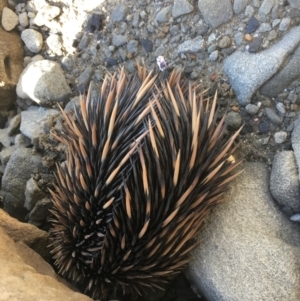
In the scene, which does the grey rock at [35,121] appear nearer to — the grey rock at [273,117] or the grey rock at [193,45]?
the grey rock at [193,45]

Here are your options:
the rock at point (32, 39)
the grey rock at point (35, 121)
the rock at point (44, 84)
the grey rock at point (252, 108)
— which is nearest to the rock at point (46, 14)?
the rock at point (32, 39)

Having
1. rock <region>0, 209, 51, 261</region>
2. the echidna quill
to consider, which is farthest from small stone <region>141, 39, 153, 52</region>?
rock <region>0, 209, 51, 261</region>

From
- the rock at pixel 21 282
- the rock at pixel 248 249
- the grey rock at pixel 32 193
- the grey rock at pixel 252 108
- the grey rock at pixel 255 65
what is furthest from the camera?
the grey rock at pixel 32 193

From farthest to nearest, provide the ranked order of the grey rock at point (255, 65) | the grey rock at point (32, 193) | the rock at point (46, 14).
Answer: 1. the rock at point (46, 14)
2. the grey rock at point (32, 193)
3. the grey rock at point (255, 65)

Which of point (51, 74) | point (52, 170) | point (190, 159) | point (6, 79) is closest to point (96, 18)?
point (51, 74)

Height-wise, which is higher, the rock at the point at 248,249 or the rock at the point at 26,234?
the rock at the point at 26,234

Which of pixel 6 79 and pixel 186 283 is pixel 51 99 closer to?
pixel 6 79

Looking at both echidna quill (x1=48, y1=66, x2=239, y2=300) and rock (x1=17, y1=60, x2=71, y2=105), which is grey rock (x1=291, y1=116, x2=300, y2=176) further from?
rock (x1=17, y1=60, x2=71, y2=105)
